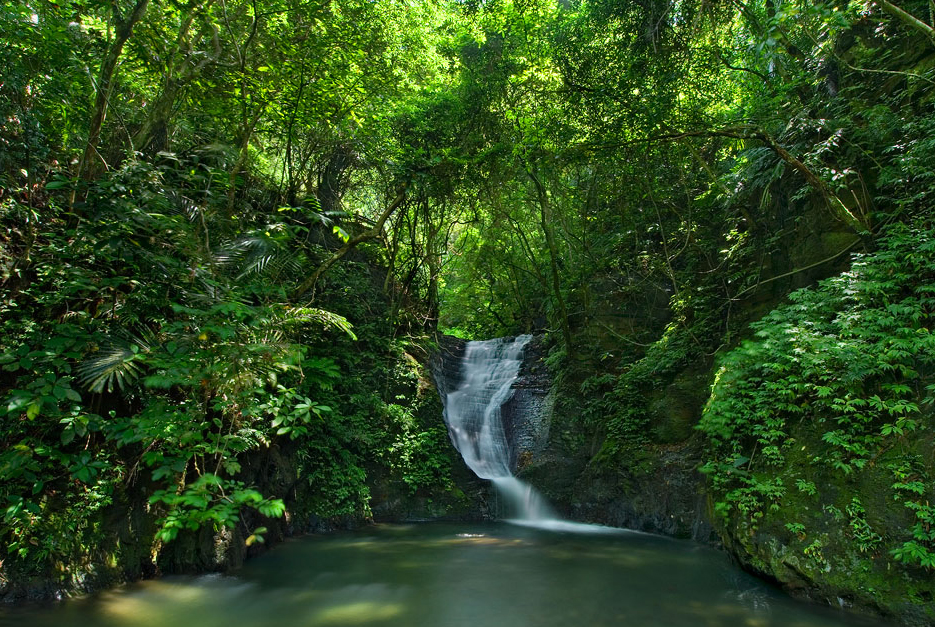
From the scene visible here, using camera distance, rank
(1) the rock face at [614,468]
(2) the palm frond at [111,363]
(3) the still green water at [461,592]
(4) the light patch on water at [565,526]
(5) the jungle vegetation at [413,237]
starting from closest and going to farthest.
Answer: (2) the palm frond at [111,363] → (5) the jungle vegetation at [413,237] → (3) the still green water at [461,592] → (1) the rock face at [614,468] → (4) the light patch on water at [565,526]

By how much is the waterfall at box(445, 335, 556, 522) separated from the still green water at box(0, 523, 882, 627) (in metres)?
1.94

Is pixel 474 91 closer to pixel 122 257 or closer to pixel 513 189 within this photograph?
pixel 513 189

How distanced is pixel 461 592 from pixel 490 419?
588 centimetres

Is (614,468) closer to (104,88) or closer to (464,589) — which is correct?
(464,589)

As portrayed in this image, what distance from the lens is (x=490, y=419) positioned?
11.6 metres

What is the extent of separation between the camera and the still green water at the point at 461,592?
478 cm

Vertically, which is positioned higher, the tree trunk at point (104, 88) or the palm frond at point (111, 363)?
the tree trunk at point (104, 88)

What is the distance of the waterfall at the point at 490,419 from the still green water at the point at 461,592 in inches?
76.3

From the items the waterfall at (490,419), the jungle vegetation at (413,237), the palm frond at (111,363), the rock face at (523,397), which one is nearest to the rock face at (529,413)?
the rock face at (523,397)

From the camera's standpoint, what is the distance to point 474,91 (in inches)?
357

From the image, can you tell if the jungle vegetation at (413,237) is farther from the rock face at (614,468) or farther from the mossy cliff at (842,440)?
the rock face at (614,468)

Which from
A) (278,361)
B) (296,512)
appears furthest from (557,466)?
(278,361)

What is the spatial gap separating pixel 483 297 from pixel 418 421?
833 centimetres

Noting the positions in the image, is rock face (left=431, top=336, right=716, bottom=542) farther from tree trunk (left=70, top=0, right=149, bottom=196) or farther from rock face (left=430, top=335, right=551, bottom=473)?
tree trunk (left=70, top=0, right=149, bottom=196)
